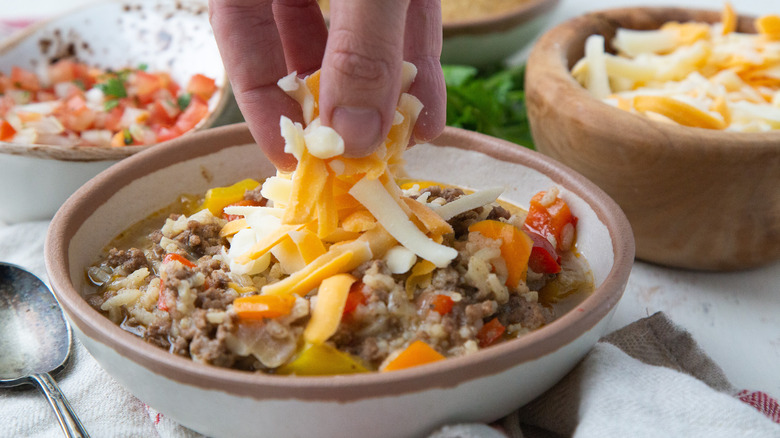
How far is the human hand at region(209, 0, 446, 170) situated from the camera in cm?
169

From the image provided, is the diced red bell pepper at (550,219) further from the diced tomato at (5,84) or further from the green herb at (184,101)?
the diced tomato at (5,84)

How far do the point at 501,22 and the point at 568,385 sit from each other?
2.94 meters

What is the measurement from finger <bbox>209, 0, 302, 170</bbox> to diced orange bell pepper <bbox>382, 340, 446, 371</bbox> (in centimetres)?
76

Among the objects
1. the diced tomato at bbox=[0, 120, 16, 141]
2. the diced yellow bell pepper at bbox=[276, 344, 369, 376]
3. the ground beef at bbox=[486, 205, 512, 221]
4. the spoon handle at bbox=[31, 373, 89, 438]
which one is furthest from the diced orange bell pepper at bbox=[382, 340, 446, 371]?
the diced tomato at bbox=[0, 120, 16, 141]

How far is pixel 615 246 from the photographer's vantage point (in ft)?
7.35

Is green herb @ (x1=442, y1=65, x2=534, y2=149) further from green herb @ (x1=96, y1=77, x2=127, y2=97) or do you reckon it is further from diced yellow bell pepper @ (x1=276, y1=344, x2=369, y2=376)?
diced yellow bell pepper @ (x1=276, y1=344, x2=369, y2=376)

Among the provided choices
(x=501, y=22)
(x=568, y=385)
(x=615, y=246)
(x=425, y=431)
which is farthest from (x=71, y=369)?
(x=501, y=22)

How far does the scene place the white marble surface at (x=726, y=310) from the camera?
2531mm

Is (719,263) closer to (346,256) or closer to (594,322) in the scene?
(594,322)

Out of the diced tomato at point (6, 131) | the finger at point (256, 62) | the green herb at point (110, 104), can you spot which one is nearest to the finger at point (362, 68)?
the finger at point (256, 62)

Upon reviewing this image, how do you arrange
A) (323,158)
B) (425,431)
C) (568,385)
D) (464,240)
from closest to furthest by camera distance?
1. (425,431)
2. (323,158)
3. (568,385)
4. (464,240)

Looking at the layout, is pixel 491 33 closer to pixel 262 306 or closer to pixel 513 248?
pixel 513 248

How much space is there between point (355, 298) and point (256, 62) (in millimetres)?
758

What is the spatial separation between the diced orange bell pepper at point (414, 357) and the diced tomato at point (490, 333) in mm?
191
